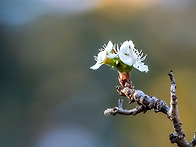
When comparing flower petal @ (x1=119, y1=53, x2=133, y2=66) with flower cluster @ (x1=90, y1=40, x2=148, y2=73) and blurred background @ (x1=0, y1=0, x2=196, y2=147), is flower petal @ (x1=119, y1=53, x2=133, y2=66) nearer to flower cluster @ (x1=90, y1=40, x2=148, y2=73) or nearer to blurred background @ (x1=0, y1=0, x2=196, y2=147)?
flower cluster @ (x1=90, y1=40, x2=148, y2=73)

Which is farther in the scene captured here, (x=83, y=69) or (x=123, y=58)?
(x=83, y=69)

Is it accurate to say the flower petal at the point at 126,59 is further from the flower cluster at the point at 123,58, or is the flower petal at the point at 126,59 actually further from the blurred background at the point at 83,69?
the blurred background at the point at 83,69

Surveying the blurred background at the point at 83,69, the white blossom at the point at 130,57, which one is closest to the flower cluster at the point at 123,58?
the white blossom at the point at 130,57

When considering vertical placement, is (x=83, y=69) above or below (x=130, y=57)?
above

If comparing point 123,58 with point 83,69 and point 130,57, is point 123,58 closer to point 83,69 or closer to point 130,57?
point 130,57

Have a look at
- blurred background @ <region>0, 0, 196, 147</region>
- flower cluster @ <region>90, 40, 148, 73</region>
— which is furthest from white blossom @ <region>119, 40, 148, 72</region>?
blurred background @ <region>0, 0, 196, 147</region>

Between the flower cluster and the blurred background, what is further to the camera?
the blurred background

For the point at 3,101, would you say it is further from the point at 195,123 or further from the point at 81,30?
the point at 195,123

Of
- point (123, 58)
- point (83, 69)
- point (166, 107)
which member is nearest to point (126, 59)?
point (123, 58)

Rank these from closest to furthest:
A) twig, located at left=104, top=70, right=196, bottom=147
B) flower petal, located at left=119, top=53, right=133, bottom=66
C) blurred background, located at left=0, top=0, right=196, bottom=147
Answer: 1. twig, located at left=104, top=70, right=196, bottom=147
2. flower petal, located at left=119, top=53, right=133, bottom=66
3. blurred background, located at left=0, top=0, right=196, bottom=147

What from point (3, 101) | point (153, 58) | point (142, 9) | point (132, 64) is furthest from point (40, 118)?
point (132, 64)
